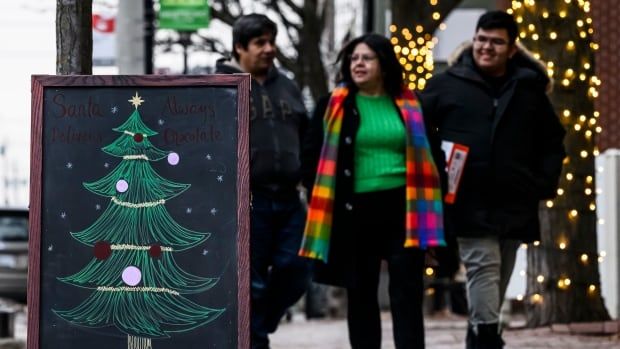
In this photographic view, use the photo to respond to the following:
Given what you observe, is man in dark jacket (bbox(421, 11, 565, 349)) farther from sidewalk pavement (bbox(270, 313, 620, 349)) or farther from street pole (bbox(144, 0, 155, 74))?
street pole (bbox(144, 0, 155, 74))

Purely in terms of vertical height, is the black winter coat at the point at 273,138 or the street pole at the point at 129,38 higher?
the street pole at the point at 129,38

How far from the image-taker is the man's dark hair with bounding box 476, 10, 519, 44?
8.27 m

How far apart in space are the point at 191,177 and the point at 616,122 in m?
16.7

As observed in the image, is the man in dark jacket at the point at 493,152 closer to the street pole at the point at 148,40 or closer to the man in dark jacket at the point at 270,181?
the man in dark jacket at the point at 270,181

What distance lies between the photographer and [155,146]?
5996 millimetres

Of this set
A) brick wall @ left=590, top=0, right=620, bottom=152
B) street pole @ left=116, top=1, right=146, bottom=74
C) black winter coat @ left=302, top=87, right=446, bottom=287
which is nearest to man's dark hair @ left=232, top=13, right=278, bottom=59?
black winter coat @ left=302, top=87, right=446, bottom=287

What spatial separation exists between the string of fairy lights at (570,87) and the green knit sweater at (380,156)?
3895 mm

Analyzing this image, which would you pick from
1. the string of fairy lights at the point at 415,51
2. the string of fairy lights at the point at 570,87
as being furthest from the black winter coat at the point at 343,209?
the string of fairy lights at the point at 415,51

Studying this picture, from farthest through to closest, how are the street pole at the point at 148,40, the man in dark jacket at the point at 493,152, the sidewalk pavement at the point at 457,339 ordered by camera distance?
1. the street pole at the point at 148,40
2. the sidewalk pavement at the point at 457,339
3. the man in dark jacket at the point at 493,152

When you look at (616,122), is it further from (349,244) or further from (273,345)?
(349,244)

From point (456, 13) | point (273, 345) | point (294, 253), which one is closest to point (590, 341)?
point (273, 345)

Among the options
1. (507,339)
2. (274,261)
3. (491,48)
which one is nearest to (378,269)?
(274,261)

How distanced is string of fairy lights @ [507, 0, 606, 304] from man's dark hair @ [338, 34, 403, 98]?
12.1ft

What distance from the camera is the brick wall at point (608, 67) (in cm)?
2202
